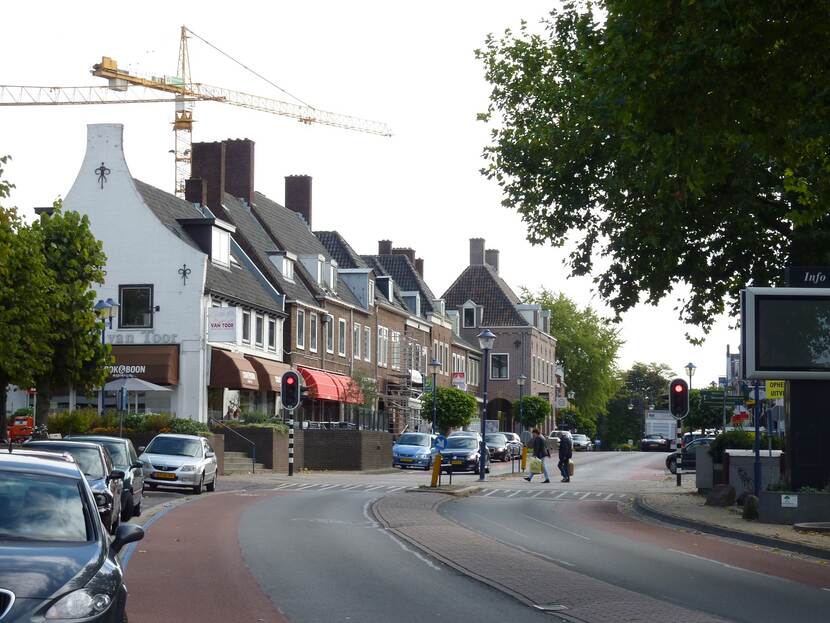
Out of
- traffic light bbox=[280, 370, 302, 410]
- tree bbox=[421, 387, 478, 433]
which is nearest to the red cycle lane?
traffic light bbox=[280, 370, 302, 410]

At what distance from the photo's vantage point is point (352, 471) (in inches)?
2136

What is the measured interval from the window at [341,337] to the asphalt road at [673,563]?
3764cm

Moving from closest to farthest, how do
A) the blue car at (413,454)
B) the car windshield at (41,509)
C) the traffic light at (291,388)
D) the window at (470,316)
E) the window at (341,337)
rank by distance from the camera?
the car windshield at (41,509) < the traffic light at (291,388) < the blue car at (413,454) < the window at (341,337) < the window at (470,316)

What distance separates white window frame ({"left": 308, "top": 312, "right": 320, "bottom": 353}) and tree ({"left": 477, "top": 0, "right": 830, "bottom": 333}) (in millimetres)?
30605

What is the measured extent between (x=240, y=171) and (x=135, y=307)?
15.0 meters

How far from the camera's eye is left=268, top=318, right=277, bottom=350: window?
190ft

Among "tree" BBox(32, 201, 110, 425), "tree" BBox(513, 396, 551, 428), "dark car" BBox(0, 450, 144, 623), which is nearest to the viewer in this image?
"dark car" BBox(0, 450, 144, 623)

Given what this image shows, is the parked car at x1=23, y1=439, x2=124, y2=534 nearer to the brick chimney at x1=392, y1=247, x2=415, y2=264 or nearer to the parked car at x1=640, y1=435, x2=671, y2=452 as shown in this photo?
the brick chimney at x1=392, y1=247, x2=415, y2=264

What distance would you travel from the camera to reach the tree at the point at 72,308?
125ft

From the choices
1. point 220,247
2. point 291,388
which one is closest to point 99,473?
point 291,388

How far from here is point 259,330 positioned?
56812mm

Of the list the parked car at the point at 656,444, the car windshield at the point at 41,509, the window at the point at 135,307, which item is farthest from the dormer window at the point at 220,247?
the parked car at the point at 656,444

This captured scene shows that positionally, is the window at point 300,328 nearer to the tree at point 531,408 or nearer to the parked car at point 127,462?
the parked car at point 127,462

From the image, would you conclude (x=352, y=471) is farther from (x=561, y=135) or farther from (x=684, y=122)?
(x=684, y=122)
